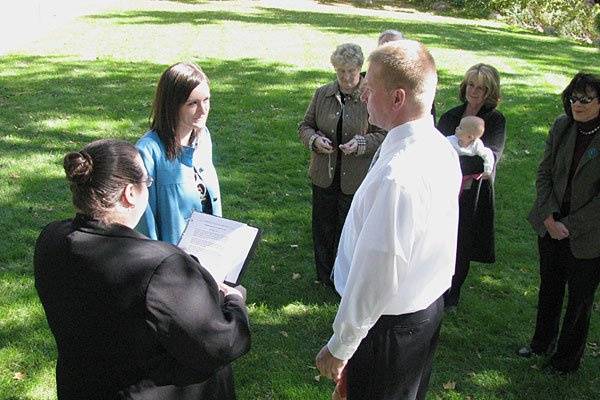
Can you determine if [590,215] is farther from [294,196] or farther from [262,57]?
[262,57]

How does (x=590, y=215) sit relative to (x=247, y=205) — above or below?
above

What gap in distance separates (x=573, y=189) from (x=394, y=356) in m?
2.24

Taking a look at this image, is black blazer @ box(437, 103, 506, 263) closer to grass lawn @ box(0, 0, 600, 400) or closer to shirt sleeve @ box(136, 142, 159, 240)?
grass lawn @ box(0, 0, 600, 400)

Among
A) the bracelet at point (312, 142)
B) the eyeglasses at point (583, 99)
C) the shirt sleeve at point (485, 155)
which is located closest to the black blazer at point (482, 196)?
the shirt sleeve at point (485, 155)

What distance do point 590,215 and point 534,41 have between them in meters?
15.4

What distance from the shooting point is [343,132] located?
514 cm

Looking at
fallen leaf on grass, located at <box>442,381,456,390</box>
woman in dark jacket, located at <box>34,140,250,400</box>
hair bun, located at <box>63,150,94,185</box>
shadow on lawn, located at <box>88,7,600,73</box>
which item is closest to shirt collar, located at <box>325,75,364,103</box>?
fallen leaf on grass, located at <box>442,381,456,390</box>

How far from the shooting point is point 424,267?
8.78ft

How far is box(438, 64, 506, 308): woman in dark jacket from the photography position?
16.1ft

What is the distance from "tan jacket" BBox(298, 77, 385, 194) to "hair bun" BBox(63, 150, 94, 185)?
298 centimetres

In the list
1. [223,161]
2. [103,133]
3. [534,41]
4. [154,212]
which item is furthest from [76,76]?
[534,41]

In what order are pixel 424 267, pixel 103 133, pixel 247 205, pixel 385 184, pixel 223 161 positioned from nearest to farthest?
pixel 385 184
pixel 424 267
pixel 247 205
pixel 223 161
pixel 103 133

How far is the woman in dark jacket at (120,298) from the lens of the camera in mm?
2160

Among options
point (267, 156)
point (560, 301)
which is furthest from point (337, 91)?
point (267, 156)
